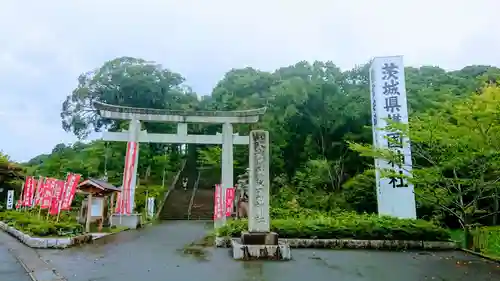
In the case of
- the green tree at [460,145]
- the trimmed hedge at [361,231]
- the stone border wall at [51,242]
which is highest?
the green tree at [460,145]

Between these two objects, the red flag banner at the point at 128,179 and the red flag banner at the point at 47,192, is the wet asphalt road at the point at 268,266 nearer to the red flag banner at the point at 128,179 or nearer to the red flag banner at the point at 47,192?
the red flag banner at the point at 47,192

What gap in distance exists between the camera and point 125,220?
1933cm

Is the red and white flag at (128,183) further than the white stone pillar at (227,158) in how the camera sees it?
No

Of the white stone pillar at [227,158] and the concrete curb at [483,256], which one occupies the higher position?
the white stone pillar at [227,158]

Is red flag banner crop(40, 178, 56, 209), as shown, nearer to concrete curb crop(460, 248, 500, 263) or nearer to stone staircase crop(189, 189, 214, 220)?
stone staircase crop(189, 189, 214, 220)

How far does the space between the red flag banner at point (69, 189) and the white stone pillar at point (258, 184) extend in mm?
6732

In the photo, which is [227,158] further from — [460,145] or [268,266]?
[268,266]

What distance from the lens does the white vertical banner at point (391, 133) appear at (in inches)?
562

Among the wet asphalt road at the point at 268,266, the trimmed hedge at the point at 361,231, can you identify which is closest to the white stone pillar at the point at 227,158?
the trimmed hedge at the point at 361,231

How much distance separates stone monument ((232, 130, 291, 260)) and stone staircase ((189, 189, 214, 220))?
1813cm

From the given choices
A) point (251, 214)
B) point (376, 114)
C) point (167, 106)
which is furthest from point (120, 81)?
point (251, 214)

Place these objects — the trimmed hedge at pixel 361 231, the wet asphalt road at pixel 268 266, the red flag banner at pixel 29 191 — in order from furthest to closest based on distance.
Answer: the red flag banner at pixel 29 191 → the trimmed hedge at pixel 361 231 → the wet asphalt road at pixel 268 266

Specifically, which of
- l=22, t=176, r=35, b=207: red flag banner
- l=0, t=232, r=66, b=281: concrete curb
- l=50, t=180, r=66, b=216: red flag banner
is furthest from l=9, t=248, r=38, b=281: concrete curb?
l=22, t=176, r=35, b=207: red flag banner

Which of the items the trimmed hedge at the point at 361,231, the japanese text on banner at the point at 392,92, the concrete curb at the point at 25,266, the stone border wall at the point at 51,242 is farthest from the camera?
the japanese text on banner at the point at 392,92
